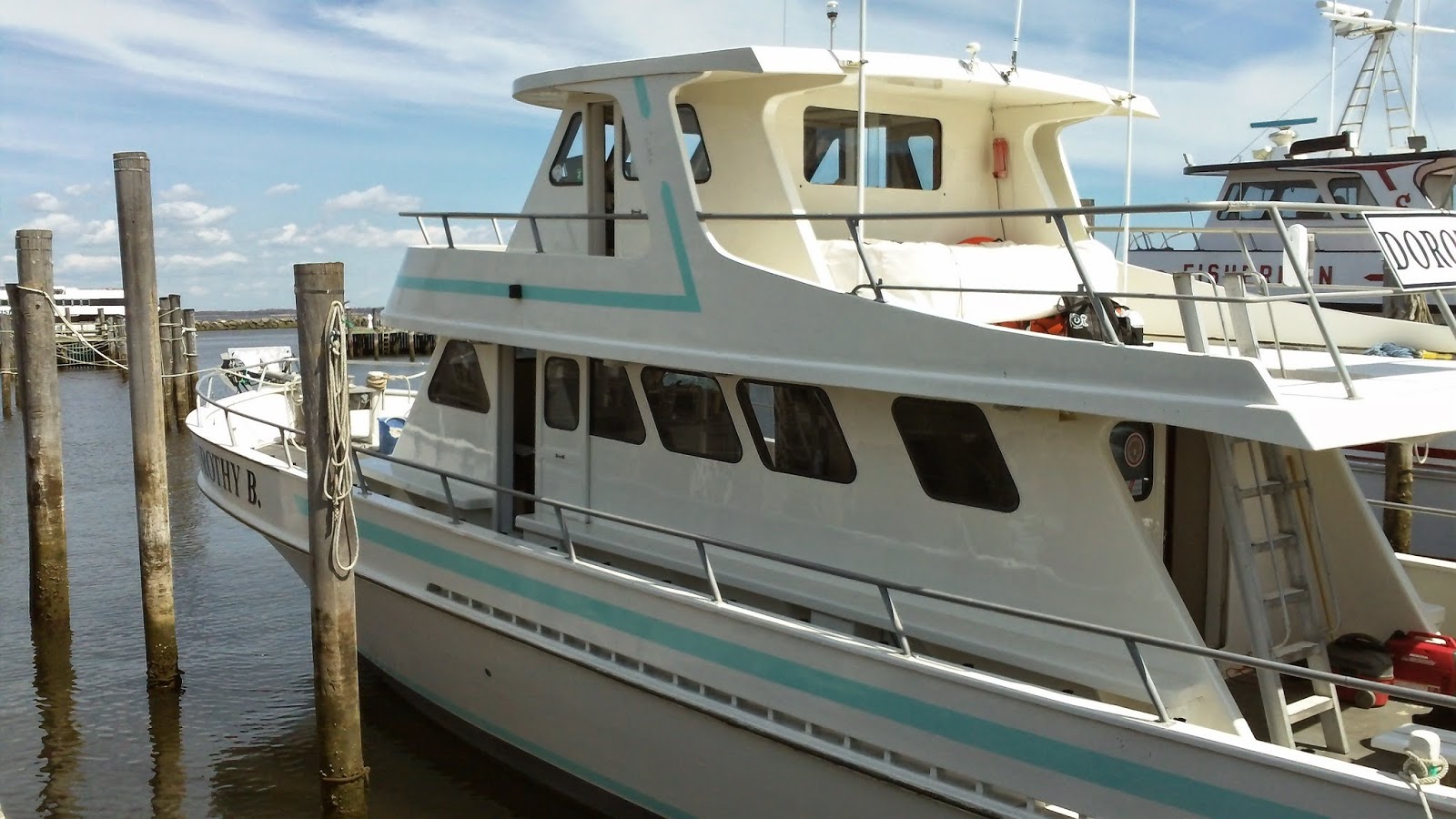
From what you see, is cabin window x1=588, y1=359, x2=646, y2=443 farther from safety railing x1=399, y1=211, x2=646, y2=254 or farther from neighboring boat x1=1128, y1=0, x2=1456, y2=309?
neighboring boat x1=1128, y1=0, x2=1456, y2=309

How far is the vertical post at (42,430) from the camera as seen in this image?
35.1 feet

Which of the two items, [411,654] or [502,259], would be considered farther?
[411,654]

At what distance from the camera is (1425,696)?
13.9ft

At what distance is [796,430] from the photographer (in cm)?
654

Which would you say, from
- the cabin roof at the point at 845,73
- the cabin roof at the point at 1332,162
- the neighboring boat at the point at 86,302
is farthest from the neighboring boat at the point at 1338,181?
the neighboring boat at the point at 86,302

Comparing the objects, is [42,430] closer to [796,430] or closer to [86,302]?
[796,430]

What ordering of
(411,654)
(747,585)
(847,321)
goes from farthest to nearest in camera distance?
(411,654) → (747,585) → (847,321)

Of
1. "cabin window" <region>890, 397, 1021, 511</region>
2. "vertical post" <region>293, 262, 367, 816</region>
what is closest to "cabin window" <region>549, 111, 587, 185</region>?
"vertical post" <region>293, 262, 367, 816</region>

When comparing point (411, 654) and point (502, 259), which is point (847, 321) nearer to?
point (502, 259)

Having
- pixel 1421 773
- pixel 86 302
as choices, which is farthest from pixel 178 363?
pixel 86 302

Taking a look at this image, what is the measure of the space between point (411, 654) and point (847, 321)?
4.34m

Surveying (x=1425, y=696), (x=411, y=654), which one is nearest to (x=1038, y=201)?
(x=1425, y=696)

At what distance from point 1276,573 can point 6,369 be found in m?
31.7

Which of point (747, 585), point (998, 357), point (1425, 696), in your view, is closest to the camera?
point (1425, 696)
